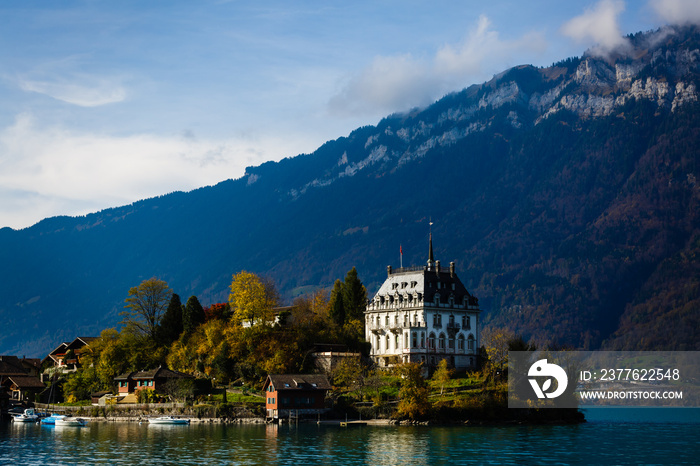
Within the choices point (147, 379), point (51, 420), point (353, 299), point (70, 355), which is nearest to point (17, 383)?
point (70, 355)

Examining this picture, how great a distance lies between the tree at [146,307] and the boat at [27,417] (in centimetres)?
2098

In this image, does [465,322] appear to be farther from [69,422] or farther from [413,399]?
[69,422]

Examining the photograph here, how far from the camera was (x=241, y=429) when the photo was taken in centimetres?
11031

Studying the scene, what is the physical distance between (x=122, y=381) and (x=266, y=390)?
104 ft

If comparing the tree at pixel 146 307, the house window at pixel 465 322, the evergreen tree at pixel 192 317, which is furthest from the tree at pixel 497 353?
the tree at pixel 146 307

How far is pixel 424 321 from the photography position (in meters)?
134

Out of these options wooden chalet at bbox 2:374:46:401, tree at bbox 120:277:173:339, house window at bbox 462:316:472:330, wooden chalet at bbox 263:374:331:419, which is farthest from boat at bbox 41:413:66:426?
house window at bbox 462:316:472:330

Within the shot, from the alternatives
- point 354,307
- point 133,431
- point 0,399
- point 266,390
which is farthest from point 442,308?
point 0,399

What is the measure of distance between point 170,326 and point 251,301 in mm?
19364

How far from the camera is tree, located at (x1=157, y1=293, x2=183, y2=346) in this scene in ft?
501

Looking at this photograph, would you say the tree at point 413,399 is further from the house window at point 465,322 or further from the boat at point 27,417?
the boat at point 27,417

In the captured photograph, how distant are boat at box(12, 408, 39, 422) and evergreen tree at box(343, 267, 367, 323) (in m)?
52.3

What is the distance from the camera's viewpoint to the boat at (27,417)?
140250 mm

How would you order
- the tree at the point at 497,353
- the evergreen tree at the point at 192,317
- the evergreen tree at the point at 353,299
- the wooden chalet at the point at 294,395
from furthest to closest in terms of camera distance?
1. the evergreen tree at the point at 353,299
2. the evergreen tree at the point at 192,317
3. the tree at the point at 497,353
4. the wooden chalet at the point at 294,395
